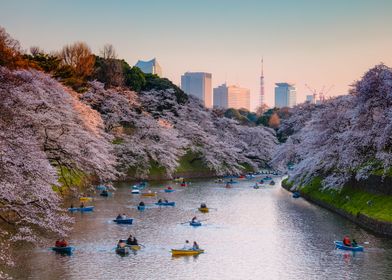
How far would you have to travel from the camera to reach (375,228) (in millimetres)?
50938

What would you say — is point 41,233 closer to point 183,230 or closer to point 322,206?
point 183,230

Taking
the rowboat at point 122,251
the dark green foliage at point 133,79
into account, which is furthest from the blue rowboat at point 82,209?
the dark green foliage at point 133,79

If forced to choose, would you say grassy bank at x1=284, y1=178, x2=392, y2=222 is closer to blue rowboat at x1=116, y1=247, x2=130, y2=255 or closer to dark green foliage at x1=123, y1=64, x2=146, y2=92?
blue rowboat at x1=116, y1=247, x2=130, y2=255

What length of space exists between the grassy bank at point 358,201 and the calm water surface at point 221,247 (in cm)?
177

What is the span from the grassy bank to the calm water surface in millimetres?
1767

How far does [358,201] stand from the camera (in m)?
60.5

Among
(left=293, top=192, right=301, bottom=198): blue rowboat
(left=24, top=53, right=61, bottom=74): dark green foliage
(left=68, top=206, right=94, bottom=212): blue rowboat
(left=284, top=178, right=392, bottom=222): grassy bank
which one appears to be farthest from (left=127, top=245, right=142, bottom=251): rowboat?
(left=24, top=53, right=61, bottom=74): dark green foliage

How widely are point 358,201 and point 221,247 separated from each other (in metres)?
20.9

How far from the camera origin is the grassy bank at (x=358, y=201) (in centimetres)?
5253

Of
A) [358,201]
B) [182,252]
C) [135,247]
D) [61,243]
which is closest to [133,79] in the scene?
[358,201]

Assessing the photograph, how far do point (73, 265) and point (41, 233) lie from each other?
1031 centimetres

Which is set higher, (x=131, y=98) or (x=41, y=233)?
(x=131, y=98)

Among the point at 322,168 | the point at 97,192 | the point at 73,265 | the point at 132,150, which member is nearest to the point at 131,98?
the point at 132,150

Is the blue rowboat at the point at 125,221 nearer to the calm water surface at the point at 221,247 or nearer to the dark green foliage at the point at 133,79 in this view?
the calm water surface at the point at 221,247
